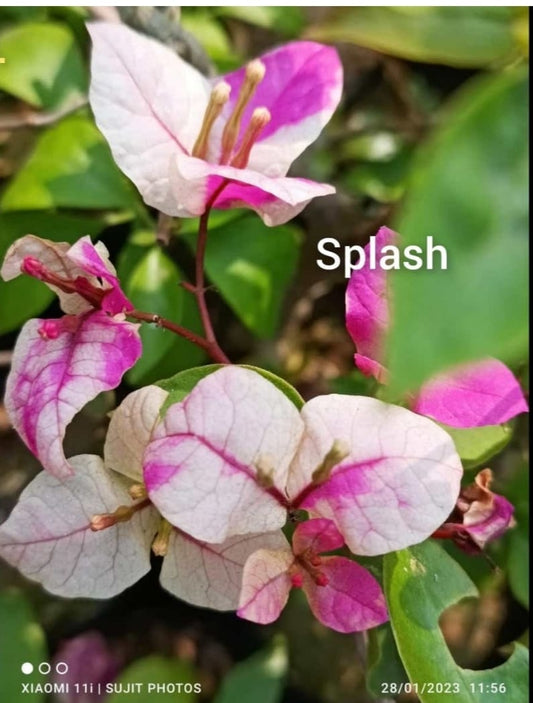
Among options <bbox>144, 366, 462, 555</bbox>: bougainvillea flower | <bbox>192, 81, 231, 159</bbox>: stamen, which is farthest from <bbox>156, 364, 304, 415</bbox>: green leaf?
<bbox>192, 81, 231, 159</bbox>: stamen

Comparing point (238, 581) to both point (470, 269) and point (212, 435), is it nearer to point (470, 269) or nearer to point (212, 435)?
point (212, 435)

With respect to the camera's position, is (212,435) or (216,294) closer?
(212,435)

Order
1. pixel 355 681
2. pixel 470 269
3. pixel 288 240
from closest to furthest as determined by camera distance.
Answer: pixel 470 269 < pixel 288 240 < pixel 355 681

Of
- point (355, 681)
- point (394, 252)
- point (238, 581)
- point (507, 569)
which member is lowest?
point (355, 681)

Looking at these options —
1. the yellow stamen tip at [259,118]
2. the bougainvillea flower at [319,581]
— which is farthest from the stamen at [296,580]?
the yellow stamen tip at [259,118]

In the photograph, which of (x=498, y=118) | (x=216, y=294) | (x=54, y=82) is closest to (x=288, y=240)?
(x=216, y=294)

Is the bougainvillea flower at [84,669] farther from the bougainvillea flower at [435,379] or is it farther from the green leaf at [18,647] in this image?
the bougainvillea flower at [435,379]
